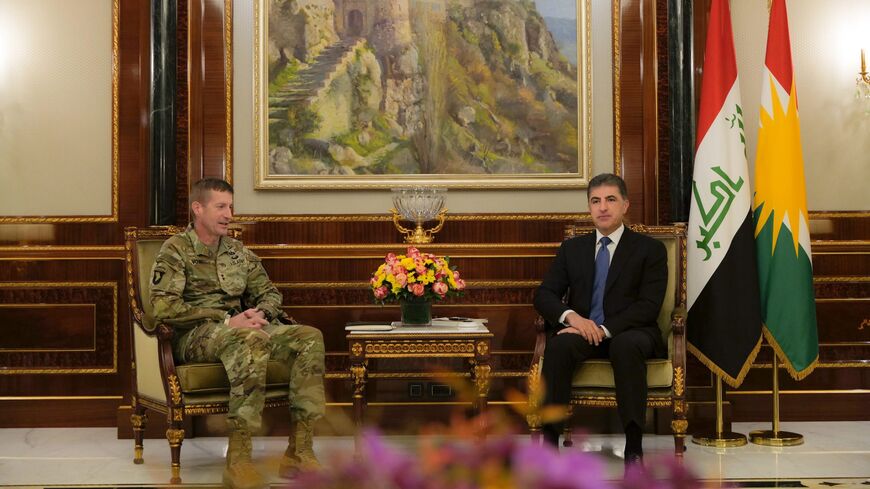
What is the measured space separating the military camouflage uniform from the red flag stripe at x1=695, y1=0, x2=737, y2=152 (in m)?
2.48

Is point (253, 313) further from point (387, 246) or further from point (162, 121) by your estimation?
point (162, 121)

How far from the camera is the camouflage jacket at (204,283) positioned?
14.1 feet

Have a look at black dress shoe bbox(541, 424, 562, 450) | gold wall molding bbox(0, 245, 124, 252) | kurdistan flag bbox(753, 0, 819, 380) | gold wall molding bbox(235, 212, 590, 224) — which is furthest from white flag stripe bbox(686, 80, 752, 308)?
gold wall molding bbox(0, 245, 124, 252)

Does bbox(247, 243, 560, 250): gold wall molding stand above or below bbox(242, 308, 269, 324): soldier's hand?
above

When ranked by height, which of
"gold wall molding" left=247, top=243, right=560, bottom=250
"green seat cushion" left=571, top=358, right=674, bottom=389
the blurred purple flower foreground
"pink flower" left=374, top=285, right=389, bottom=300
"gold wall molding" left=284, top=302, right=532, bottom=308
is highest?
"gold wall molding" left=247, top=243, right=560, bottom=250

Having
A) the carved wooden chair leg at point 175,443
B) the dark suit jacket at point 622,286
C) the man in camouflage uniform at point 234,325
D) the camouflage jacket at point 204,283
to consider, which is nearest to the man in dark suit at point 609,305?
the dark suit jacket at point 622,286

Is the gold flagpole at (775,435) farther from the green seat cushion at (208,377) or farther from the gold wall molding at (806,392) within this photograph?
the green seat cushion at (208,377)

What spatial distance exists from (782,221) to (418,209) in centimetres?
200

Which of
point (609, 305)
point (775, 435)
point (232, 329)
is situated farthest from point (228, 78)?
point (775, 435)

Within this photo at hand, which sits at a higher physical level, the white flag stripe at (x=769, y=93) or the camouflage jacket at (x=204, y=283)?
the white flag stripe at (x=769, y=93)

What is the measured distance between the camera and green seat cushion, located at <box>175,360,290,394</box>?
417cm

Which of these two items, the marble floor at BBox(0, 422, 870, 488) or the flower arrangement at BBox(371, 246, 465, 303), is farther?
the flower arrangement at BBox(371, 246, 465, 303)

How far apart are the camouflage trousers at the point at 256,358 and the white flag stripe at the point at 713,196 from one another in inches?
82.4

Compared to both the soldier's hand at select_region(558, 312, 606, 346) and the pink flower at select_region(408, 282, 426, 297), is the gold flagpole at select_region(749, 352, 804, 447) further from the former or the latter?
the pink flower at select_region(408, 282, 426, 297)
